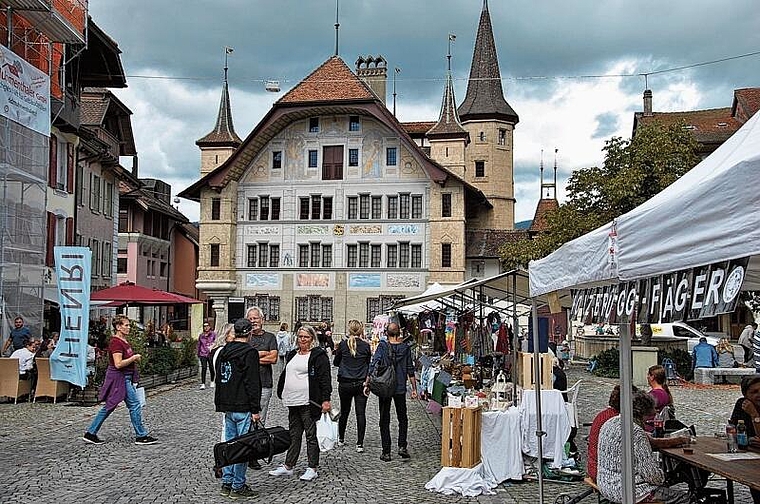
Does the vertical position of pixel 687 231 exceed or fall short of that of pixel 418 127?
it falls short

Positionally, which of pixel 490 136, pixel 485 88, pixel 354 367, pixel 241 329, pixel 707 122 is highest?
pixel 485 88

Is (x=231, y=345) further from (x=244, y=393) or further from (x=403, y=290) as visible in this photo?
(x=403, y=290)

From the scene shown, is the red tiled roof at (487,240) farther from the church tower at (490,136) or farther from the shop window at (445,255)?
the church tower at (490,136)

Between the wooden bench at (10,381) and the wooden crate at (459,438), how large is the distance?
11412mm

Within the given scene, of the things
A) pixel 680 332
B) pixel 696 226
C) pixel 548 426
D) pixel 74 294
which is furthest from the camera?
pixel 680 332

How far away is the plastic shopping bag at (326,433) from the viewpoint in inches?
448

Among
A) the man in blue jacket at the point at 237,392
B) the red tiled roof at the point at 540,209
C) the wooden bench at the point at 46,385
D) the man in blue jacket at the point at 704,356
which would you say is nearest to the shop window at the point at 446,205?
the red tiled roof at the point at 540,209

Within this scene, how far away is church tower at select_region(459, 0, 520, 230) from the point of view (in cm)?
6084

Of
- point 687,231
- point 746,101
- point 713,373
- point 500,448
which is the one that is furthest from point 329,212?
point 687,231

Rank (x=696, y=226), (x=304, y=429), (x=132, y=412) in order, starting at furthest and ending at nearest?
(x=132, y=412) → (x=304, y=429) → (x=696, y=226)

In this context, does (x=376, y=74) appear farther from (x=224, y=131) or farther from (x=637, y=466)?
(x=637, y=466)

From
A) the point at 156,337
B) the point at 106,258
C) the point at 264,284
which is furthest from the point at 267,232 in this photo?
the point at 156,337

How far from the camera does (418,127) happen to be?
65.8 m

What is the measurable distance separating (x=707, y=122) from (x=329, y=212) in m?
22.4
